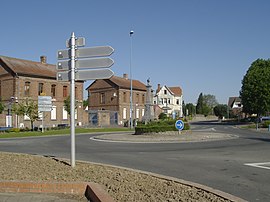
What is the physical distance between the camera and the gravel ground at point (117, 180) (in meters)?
5.98

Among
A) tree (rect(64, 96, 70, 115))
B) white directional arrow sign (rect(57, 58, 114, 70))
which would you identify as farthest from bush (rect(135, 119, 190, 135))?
tree (rect(64, 96, 70, 115))

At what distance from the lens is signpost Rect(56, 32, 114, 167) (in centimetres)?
912

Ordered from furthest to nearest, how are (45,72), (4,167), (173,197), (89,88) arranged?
(89,88), (45,72), (4,167), (173,197)

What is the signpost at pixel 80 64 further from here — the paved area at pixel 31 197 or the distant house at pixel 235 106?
the distant house at pixel 235 106

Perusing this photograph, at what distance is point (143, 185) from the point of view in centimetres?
693

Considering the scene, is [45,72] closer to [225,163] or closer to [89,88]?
[89,88]

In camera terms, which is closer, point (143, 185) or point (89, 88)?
point (143, 185)

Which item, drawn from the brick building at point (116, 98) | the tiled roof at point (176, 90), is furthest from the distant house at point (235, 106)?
the brick building at point (116, 98)

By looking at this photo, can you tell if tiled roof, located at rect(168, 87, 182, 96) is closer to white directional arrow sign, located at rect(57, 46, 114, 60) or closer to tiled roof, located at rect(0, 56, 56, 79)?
tiled roof, located at rect(0, 56, 56, 79)

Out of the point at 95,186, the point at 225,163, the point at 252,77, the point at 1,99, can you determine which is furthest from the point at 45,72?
the point at 95,186

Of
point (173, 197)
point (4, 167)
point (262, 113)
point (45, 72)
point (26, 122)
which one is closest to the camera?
point (173, 197)

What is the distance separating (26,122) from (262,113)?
133 ft

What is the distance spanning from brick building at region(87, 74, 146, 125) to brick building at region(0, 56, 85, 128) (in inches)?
347

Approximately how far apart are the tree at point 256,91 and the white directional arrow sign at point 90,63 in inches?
2140
